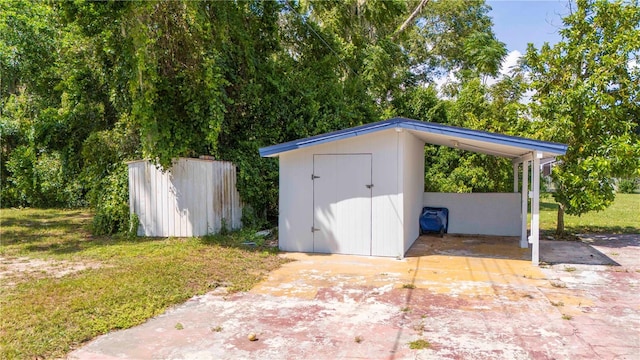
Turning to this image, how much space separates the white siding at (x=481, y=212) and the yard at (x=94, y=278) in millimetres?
5338

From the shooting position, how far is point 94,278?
5988 mm

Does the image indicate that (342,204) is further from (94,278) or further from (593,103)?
(593,103)

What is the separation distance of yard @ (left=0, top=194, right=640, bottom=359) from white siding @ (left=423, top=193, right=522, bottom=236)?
534cm

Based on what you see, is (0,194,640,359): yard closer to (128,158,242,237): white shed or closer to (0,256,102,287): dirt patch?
(0,256,102,287): dirt patch

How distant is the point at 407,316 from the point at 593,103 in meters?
7.36

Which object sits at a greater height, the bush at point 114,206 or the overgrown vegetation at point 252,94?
the overgrown vegetation at point 252,94

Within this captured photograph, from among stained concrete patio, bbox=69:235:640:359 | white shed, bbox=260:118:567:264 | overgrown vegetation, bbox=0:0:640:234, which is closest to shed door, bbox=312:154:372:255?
white shed, bbox=260:118:567:264

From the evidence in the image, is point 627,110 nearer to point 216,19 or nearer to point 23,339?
point 216,19

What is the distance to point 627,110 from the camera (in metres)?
9.62

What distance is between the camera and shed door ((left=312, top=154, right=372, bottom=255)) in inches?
314

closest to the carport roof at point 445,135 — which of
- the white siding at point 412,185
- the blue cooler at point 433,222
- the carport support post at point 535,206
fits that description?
the carport support post at point 535,206

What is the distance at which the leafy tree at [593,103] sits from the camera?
9.11m

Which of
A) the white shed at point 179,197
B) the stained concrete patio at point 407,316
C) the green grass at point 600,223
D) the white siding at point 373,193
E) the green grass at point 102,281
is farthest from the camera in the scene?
the green grass at point 600,223

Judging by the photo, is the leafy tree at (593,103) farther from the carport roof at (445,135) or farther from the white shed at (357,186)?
the carport roof at (445,135)
